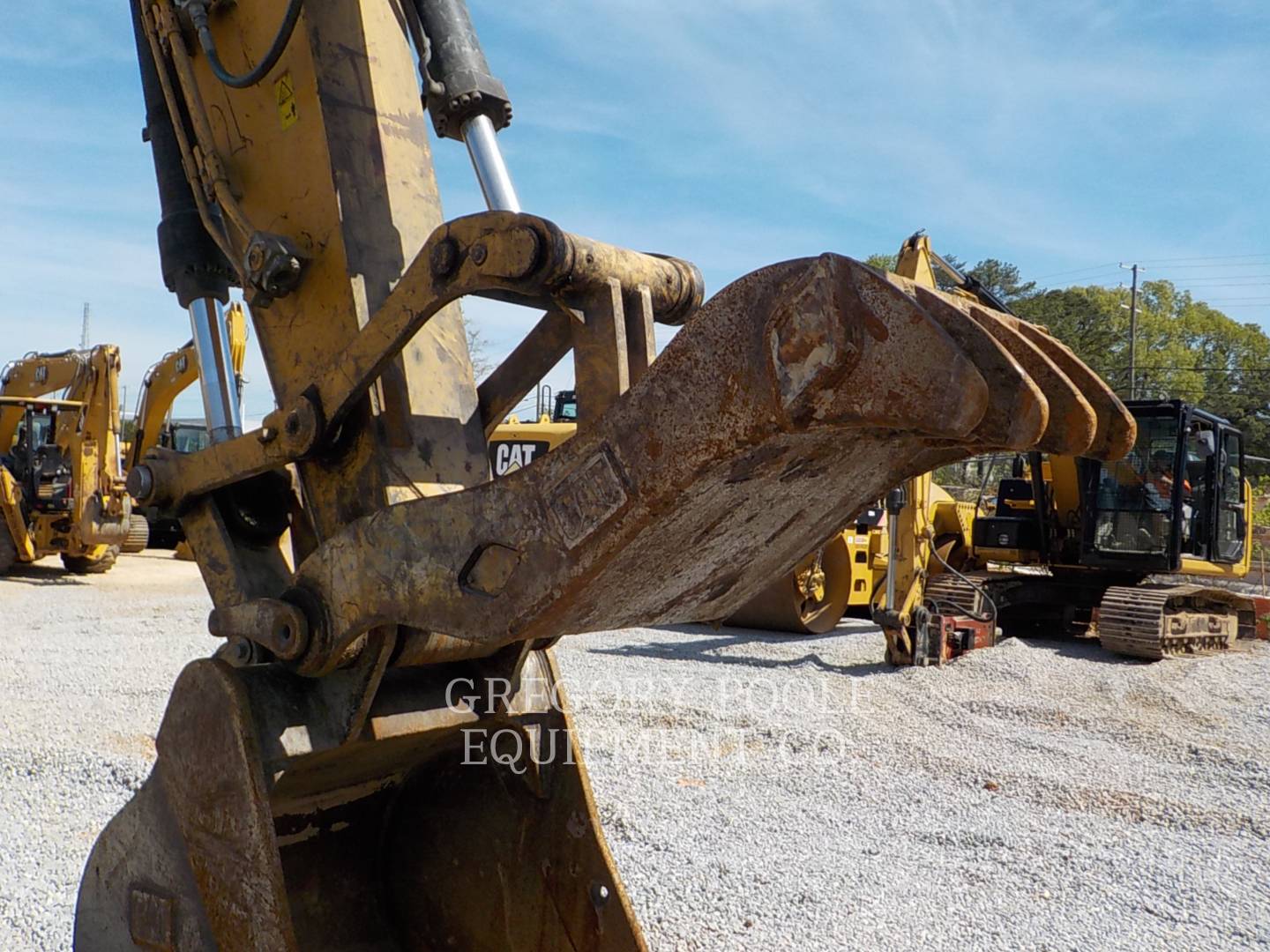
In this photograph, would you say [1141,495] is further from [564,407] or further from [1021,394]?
[1021,394]

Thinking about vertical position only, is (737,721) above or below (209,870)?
below

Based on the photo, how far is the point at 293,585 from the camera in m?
2.09

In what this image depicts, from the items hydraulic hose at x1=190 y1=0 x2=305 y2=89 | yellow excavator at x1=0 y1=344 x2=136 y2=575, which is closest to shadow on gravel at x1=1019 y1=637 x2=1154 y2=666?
hydraulic hose at x1=190 y1=0 x2=305 y2=89

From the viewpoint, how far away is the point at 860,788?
506 cm

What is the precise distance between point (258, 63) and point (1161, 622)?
880 cm

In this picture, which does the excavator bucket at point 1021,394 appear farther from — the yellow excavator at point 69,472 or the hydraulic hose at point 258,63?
the yellow excavator at point 69,472

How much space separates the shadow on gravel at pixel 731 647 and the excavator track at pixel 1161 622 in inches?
92.0

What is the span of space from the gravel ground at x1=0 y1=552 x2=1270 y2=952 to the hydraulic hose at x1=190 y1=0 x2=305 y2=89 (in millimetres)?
2608

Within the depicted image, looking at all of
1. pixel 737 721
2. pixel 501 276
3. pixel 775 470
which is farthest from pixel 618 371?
pixel 737 721

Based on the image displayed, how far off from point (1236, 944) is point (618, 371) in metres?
3.16

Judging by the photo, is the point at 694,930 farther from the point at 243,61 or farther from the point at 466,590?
the point at 243,61

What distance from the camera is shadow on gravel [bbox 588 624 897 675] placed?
843 centimetres

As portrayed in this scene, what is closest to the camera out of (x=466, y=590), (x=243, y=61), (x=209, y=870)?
(x=466, y=590)

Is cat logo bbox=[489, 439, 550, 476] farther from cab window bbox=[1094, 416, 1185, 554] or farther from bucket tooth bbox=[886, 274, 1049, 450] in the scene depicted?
bucket tooth bbox=[886, 274, 1049, 450]
